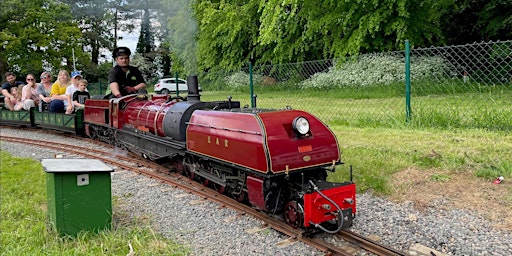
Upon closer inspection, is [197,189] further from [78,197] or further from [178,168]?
[78,197]

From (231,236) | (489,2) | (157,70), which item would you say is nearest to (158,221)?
(231,236)

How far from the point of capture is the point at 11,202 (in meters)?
5.79

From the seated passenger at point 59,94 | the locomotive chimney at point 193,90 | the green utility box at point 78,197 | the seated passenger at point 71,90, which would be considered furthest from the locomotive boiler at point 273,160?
the seated passenger at point 59,94

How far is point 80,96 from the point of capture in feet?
40.5

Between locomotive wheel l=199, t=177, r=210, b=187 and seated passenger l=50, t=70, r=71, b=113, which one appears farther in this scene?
seated passenger l=50, t=70, r=71, b=113

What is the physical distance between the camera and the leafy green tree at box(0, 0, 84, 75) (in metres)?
34.3

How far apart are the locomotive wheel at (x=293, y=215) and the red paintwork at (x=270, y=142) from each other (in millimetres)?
428

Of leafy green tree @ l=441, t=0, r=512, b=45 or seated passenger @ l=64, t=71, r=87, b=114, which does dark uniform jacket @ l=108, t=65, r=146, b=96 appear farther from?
leafy green tree @ l=441, t=0, r=512, b=45

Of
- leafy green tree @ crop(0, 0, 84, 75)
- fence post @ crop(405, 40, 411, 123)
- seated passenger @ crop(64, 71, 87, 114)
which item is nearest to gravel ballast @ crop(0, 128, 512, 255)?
fence post @ crop(405, 40, 411, 123)

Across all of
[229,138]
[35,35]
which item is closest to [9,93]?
[229,138]

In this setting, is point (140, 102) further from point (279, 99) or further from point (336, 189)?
point (336, 189)

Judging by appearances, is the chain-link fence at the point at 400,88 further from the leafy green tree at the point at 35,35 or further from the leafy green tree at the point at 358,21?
the leafy green tree at the point at 35,35

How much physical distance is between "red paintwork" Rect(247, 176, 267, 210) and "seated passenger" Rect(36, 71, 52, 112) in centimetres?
1080

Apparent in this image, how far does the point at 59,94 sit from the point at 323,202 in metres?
11.1
